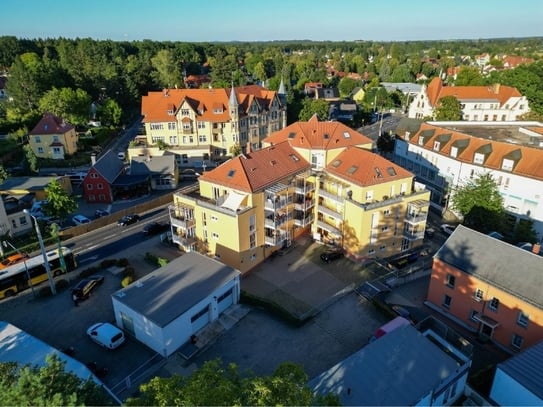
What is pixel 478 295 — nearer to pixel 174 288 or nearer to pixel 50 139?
pixel 174 288

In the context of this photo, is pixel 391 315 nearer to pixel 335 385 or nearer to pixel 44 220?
pixel 335 385

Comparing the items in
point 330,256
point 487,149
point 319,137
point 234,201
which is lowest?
point 330,256

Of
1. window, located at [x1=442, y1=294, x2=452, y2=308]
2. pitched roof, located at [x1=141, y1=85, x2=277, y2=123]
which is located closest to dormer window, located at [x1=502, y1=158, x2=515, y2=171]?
window, located at [x1=442, y1=294, x2=452, y2=308]

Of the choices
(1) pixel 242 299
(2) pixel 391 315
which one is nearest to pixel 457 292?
(2) pixel 391 315

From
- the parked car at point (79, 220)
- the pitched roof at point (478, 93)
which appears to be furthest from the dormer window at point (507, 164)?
the pitched roof at point (478, 93)

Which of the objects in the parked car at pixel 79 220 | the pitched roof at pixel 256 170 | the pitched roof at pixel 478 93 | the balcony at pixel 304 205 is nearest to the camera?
the pitched roof at pixel 256 170

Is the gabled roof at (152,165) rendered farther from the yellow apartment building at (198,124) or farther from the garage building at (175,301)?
the garage building at (175,301)

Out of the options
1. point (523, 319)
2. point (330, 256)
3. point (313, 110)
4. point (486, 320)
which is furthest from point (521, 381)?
point (313, 110)
